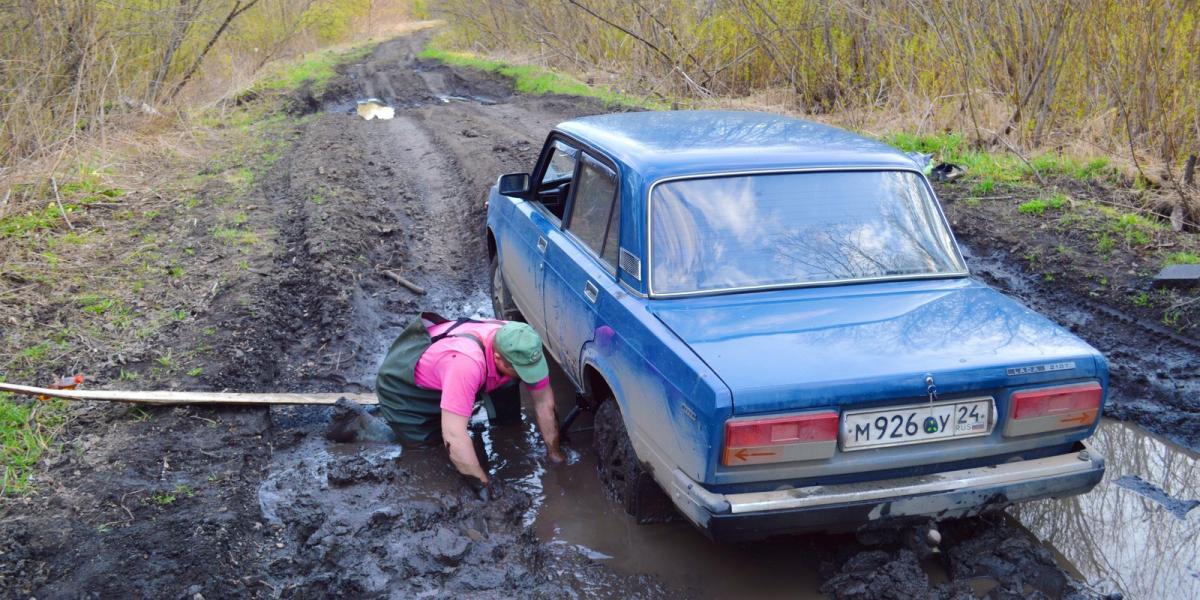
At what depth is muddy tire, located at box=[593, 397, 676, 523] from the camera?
146 inches

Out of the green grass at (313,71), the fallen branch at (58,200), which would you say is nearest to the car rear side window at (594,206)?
the fallen branch at (58,200)

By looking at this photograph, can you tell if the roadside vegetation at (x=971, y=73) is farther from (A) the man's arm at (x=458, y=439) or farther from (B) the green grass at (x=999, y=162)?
(A) the man's arm at (x=458, y=439)

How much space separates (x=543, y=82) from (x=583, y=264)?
16224 mm

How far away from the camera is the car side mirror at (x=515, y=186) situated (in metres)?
5.48

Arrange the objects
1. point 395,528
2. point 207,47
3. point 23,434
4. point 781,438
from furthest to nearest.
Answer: point 207,47 → point 23,434 → point 395,528 → point 781,438

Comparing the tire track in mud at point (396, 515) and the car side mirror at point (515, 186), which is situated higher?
the car side mirror at point (515, 186)

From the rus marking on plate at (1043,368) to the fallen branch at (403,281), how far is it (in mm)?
4851

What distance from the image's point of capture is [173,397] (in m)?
4.77

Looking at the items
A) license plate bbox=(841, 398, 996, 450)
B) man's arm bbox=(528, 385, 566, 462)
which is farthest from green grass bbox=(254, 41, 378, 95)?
license plate bbox=(841, 398, 996, 450)

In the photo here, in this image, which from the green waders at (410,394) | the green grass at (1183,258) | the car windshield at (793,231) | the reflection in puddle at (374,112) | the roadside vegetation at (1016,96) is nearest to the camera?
the car windshield at (793,231)

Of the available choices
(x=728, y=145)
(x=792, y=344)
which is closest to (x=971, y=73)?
(x=728, y=145)

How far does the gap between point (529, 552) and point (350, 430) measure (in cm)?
146

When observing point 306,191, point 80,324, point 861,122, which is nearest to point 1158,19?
point 861,122

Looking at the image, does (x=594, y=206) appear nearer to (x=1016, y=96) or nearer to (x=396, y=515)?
(x=396, y=515)
